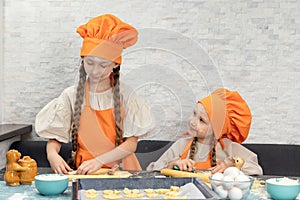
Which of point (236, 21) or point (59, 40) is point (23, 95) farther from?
point (236, 21)

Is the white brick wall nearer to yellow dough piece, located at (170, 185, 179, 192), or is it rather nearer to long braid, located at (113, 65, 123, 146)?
long braid, located at (113, 65, 123, 146)

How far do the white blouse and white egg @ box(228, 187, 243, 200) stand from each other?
0.74m

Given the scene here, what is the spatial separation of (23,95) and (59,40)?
1.29ft

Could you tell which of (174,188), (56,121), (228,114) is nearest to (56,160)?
(56,121)

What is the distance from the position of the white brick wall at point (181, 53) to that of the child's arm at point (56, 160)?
32.6 inches

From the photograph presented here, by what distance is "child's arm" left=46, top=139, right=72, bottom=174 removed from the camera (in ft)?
A: 6.31

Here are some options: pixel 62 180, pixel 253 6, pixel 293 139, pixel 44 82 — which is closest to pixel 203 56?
pixel 253 6

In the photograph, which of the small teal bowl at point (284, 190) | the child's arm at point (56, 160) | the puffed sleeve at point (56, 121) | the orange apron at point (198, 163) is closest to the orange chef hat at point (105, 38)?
the puffed sleeve at point (56, 121)

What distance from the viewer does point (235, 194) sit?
142 cm

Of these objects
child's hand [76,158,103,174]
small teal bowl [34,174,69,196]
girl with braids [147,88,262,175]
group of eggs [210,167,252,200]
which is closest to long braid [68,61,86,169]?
child's hand [76,158,103,174]

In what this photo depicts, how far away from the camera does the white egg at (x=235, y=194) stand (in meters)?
1.42

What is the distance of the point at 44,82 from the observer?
2920 mm

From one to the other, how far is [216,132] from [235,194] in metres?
0.85

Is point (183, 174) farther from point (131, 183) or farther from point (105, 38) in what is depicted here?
point (105, 38)
